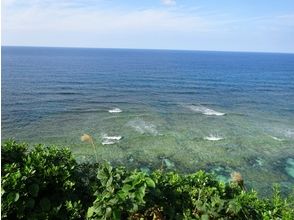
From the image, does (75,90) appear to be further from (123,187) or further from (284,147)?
(123,187)

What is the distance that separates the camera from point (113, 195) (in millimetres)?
5715

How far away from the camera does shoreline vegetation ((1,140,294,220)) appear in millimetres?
5793

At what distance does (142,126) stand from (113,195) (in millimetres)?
38104

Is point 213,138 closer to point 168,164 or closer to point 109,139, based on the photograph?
point 168,164

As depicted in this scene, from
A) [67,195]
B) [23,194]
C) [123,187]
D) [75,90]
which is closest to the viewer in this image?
[123,187]

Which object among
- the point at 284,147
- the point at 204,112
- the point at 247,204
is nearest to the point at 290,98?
the point at 204,112

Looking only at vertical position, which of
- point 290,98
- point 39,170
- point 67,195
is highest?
point 39,170

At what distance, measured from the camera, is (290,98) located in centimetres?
7250

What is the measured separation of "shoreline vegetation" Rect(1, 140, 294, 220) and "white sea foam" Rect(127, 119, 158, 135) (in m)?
33.4

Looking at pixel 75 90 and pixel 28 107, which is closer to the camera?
pixel 28 107

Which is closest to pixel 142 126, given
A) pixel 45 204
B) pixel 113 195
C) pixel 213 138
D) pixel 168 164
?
pixel 213 138

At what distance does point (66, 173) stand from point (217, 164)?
2615cm

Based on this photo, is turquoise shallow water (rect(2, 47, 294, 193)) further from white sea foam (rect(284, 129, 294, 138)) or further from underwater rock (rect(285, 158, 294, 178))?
underwater rock (rect(285, 158, 294, 178))

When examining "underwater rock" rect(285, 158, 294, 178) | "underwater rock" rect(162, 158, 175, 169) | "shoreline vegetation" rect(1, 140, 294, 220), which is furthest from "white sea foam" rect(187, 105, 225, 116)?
"shoreline vegetation" rect(1, 140, 294, 220)
